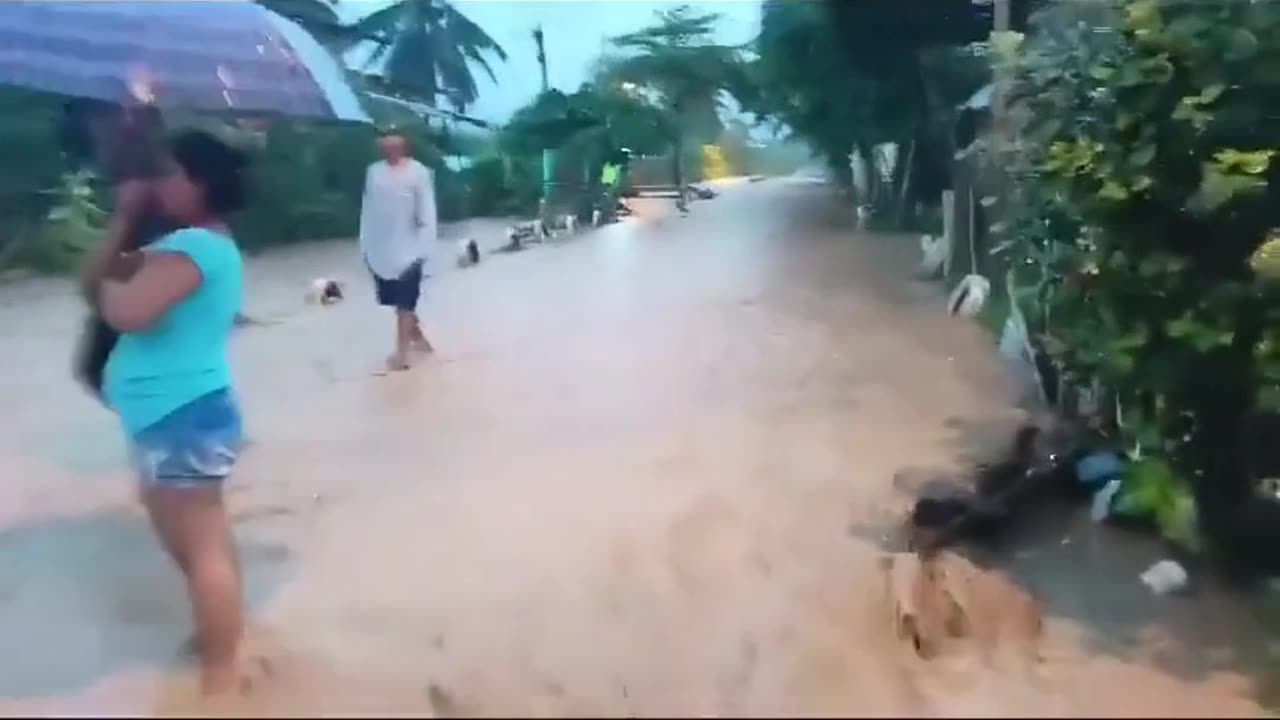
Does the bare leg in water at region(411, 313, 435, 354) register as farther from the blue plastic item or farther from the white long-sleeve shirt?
the blue plastic item

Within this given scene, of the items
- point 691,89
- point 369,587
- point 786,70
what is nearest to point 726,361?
point 369,587

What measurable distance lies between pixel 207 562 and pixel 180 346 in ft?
1.63

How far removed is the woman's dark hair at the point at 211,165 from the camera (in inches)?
110

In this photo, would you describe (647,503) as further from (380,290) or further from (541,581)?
(380,290)

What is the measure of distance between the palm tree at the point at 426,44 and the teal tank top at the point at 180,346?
334 cm

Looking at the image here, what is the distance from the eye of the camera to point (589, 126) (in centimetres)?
1037

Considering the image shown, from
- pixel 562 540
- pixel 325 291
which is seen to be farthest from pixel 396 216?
pixel 562 540

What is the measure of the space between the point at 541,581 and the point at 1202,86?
2.12m

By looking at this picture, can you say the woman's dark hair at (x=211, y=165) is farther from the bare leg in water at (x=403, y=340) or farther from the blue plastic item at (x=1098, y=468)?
the bare leg in water at (x=403, y=340)

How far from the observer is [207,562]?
2.96m

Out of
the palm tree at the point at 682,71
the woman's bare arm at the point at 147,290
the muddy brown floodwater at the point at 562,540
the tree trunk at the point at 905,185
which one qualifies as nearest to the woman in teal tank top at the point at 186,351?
the woman's bare arm at the point at 147,290

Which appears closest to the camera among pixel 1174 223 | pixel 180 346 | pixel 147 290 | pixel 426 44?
pixel 147 290

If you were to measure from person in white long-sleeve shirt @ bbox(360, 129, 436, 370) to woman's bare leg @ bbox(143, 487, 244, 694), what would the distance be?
3887 millimetres

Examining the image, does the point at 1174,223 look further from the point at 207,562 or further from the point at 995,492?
the point at 207,562
